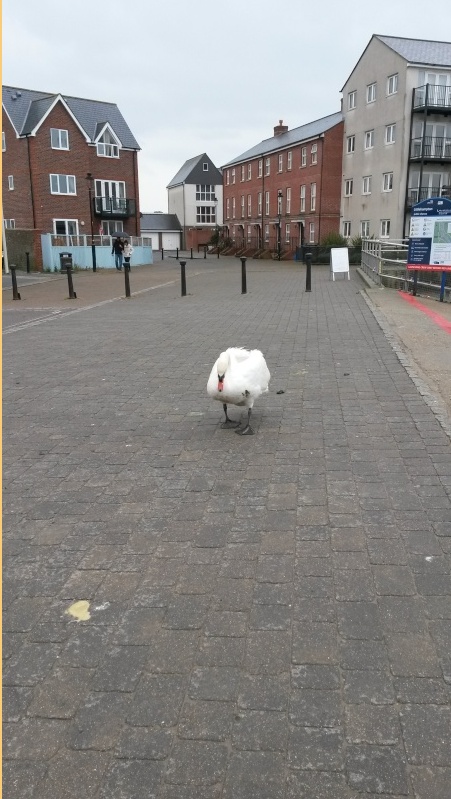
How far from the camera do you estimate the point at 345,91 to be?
46.0 m

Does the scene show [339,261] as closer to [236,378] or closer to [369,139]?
[236,378]

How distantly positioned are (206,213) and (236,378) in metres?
83.9

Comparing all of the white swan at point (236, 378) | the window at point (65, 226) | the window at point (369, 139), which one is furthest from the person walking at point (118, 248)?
the white swan at point (236, 378)

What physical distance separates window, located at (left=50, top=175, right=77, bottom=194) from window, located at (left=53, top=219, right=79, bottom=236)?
180 cm

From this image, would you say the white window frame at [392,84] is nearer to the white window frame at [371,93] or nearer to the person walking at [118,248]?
the white window frame at [371,93]

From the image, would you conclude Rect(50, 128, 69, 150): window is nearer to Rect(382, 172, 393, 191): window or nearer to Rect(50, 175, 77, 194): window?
Rect(50, 175, 77, 194): window

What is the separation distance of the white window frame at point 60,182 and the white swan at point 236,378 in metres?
37.6

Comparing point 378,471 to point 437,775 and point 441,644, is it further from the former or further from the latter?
point 437,775

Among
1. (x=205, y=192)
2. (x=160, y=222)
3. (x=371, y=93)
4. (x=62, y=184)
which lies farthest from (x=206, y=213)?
(x=62, y=184)

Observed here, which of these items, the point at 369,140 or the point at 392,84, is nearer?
the point at 392,84

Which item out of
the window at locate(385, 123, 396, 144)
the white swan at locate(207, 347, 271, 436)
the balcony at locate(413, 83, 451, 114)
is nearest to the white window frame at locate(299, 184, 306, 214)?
the window at locate(385, 123, 396, 144)

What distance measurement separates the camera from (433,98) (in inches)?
1517

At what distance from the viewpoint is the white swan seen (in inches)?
207

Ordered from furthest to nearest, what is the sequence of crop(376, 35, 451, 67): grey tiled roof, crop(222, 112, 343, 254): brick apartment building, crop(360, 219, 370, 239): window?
crop(222, 112, 343, 254): brick apartment building, crop(360, 219, 370, 239): window, crop(376, 35, 451, 67): grey tiled roof
